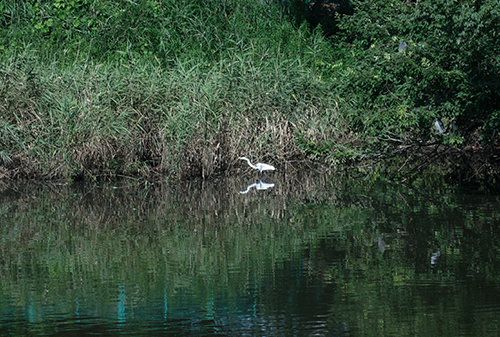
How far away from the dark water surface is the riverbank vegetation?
978 mm

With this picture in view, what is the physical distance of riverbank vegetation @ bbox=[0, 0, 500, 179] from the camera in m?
8.12

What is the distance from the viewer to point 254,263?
5.48 metres

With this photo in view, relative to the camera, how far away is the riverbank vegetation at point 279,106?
26.7ft

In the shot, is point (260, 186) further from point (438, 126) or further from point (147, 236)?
point (147, 236)

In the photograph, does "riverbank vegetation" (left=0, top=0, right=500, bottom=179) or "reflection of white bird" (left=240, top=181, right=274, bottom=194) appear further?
"reflection of white bird" (left=240, top=181, right=274, bottom=194)

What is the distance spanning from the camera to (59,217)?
25.0 feet

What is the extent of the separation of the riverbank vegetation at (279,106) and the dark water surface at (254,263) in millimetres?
978

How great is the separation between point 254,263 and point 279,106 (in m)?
5.89

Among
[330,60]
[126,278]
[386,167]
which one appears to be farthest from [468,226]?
[330,60]

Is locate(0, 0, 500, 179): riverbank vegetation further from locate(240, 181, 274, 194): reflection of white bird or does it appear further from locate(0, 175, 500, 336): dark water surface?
locate(0, 175, 500, 336): dark water surface

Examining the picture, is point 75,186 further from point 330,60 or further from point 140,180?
point 330,60

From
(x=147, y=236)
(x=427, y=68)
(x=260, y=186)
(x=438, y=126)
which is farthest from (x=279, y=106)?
(x=147, y=236)

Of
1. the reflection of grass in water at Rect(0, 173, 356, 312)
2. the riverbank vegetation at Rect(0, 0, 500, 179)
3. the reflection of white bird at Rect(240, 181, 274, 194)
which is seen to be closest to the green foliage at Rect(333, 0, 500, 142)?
the riverbank vegetation at Rect(0, 0, 500, 179)

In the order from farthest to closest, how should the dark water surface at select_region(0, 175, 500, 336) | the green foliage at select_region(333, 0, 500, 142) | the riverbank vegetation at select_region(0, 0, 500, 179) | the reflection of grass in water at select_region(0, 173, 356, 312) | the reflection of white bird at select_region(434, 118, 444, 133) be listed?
1. the reflection of white bird at select_region(434, 118, 444, 133)
2. the riverbank vegetation at select_region(0, 0, 500, 179)
3. the green foliage at select_region(333, 0, 500, 142)
4. the reflection of grass in water at select_region(0, 173, 356, 312)
5. the dark water surface at select_region(0, 175, 500, 336)
